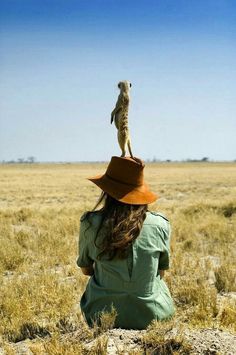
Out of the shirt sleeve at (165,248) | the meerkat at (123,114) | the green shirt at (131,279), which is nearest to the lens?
the green shirt at (131,279)

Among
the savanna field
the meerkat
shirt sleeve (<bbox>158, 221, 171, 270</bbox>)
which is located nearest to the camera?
the savanna field

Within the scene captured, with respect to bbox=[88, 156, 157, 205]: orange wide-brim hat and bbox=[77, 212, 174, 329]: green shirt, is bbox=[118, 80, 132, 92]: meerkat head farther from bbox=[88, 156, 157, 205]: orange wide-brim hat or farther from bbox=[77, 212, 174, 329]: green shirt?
bbox=[77, 212, 174, 329]: green shirt

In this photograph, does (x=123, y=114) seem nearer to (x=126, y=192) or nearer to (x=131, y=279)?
(x=126, y=192)

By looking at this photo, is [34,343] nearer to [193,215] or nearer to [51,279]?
[51,279]

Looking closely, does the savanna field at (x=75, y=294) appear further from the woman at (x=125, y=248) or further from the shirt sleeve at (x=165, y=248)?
the shirt sleeve at (x=165, y=248)

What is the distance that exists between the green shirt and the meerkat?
66 cm

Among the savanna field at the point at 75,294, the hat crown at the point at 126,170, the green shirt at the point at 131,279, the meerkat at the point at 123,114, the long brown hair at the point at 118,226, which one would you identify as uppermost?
the meerkat at the point at 123,114

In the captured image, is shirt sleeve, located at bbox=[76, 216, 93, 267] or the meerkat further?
the meerkat

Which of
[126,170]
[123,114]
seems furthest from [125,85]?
[126,170]

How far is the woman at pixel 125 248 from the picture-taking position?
367 centimetres

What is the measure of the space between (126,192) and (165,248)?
62cm

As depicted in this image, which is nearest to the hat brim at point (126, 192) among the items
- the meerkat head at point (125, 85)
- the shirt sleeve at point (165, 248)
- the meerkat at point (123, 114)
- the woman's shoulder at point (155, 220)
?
the woman's shoulder at point (155, 220)

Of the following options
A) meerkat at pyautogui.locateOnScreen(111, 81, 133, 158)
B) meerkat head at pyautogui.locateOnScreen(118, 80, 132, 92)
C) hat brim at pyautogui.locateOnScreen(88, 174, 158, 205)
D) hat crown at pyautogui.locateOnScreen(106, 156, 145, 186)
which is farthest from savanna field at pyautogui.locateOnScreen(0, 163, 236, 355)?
meerkat head at pyautogui.locateOnScreen(118, 80, 132, 92)

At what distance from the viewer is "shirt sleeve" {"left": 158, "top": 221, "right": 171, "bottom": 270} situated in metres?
3.91
